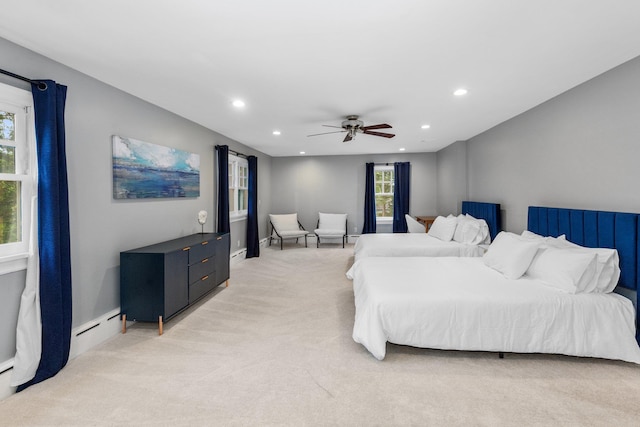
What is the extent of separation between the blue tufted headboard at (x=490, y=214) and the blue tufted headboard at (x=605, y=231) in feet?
3.63

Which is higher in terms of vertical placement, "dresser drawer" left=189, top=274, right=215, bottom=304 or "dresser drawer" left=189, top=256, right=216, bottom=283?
"dresser drawer" left=189, top=256, right=216, bottom=283

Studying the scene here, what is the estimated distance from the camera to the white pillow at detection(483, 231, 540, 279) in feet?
9.11

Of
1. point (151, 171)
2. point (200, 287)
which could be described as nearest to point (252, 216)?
point (200, 287)

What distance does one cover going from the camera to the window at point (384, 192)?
7.87 meters

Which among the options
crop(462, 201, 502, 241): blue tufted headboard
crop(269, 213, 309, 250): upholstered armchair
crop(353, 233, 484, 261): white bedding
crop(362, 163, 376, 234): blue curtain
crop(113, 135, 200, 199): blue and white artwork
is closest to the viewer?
crop(113, 135, 200, 199): blue and white artwork

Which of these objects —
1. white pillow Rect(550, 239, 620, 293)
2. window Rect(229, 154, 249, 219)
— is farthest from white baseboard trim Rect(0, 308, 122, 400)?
white pillow Rect(550, 239, 620, 293)

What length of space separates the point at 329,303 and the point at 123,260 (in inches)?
92.6

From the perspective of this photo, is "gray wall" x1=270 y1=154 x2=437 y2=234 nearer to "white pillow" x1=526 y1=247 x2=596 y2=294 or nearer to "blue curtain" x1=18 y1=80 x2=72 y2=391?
"white pillow" x1=526 y1=247 x2=596 y2=294

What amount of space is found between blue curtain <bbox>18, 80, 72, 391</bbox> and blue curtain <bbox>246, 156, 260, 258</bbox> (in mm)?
3998

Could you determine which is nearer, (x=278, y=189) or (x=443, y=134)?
(x=443, y=134)

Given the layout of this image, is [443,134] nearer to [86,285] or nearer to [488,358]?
[488,358]

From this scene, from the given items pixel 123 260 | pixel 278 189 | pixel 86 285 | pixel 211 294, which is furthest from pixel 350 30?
pixel 278 189

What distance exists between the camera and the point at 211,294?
4027 millimetres

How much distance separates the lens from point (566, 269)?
2441mm
